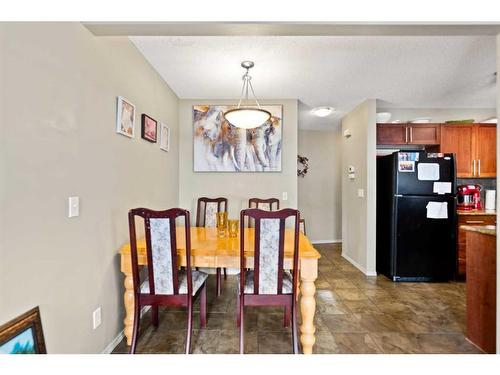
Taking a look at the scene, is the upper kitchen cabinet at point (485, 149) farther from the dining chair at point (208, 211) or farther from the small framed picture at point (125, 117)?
the small framed picture at point (125, 117)

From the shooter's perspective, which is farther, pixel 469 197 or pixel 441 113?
pixel 441 113

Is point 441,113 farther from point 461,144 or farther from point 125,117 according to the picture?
point 125,117

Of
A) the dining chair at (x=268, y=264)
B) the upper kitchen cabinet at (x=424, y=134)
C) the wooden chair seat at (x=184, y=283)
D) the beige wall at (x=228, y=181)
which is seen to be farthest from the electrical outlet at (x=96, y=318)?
the upper kitchen cabinet at (x=424, y=134)

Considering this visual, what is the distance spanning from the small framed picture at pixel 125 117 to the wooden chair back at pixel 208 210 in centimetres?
126

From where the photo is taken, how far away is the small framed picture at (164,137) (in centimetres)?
293

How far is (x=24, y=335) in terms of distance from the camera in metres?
1.09

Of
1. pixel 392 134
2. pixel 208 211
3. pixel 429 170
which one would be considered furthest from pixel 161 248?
pixel 392 134

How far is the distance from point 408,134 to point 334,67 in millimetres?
1861

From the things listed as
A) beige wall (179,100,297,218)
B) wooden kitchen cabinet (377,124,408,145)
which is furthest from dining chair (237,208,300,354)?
wooden kitchen cabinet (377,124,408,145)

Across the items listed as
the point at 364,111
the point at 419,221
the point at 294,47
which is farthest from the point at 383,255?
the point at 294,47

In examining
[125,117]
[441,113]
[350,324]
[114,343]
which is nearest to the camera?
[114,343]

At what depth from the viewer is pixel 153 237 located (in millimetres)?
1671

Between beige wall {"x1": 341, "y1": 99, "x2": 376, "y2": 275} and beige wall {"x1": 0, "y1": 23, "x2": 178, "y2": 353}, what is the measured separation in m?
2.94
